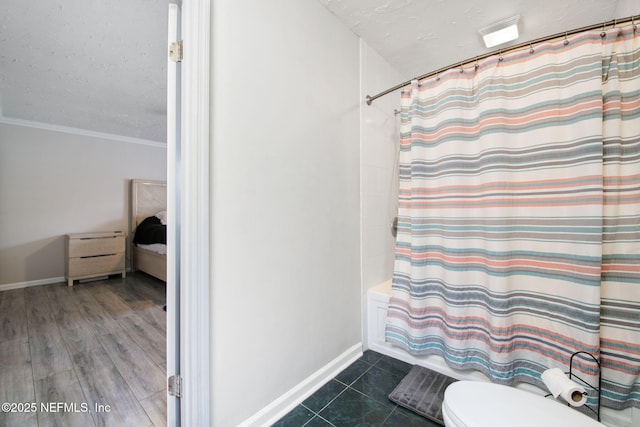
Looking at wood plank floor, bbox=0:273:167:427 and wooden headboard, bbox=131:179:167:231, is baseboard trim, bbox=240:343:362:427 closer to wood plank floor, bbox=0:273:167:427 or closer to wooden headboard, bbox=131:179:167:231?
wood plank floor, bbox=0:273:167:427

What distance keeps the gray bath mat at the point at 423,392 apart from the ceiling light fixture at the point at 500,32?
228 centimetres

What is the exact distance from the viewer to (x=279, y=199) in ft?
4.21

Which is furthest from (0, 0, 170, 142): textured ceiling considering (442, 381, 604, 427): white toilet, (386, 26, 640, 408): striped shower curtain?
(442, 381, 604, 427): white toilet

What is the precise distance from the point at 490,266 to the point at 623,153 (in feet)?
2.38

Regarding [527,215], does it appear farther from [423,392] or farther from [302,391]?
[302,391]

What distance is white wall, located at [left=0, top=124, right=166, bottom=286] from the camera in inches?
129

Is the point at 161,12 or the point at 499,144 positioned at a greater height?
the point at 161,12

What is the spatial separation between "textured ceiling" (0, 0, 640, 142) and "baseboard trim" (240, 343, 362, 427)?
188 cm

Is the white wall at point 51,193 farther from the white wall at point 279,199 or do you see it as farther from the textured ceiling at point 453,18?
the textured ceiling at point 453,18

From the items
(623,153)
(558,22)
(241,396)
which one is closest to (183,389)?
(241,396)

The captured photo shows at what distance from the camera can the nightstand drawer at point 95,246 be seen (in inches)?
137

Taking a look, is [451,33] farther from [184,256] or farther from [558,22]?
[184,256]

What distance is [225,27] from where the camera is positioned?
1.08 meters

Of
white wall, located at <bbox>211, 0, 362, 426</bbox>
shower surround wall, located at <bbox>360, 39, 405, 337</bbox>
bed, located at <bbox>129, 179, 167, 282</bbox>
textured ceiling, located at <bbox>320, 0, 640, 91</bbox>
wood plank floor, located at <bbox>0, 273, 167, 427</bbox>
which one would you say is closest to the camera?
white wall, located at <bbox>211, 0, 362, 426</bbox>
